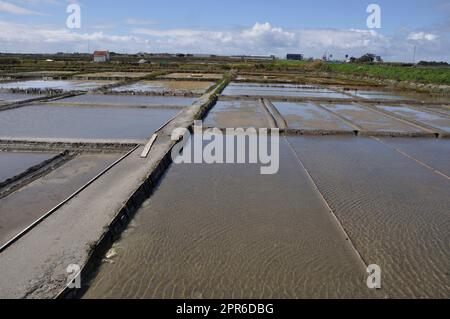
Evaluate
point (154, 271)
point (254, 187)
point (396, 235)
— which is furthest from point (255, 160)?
point (154, 271)

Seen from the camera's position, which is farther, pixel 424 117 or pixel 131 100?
pixel 131 100

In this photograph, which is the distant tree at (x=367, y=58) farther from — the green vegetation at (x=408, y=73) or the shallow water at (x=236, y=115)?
the shallow water at (x=236, y=115)

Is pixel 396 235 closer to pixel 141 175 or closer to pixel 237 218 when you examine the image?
pixel 237 218

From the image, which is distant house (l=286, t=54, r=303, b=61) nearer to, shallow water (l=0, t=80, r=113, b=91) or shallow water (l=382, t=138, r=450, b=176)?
shallow water (l=0, t=80, r=113, b=91)

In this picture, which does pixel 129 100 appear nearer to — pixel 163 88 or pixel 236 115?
pixel 236 115

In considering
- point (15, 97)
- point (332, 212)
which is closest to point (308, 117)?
point (332, 212)
